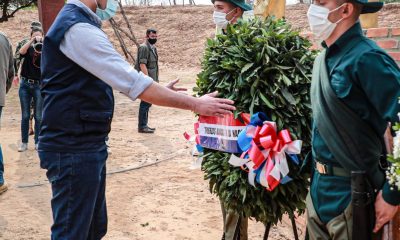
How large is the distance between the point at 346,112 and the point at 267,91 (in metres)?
0.71

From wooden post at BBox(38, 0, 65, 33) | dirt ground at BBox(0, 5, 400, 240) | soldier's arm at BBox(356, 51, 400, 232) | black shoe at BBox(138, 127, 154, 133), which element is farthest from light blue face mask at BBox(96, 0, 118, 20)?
black shoe at BBox(138, 127, 154, 133)

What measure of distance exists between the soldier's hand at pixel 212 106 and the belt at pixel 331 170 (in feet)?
2.04

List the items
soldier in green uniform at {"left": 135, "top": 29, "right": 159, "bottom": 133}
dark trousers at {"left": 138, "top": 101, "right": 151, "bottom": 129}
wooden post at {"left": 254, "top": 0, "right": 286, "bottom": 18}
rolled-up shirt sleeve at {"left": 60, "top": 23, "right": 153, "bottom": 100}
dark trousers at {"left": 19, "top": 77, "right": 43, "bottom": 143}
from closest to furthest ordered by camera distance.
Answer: rolled-up shirt sleeve at {"left": 60, "top": 23, "right": 153, "bottom": 100} → wooden post at {"left": 254, "top": 0, "right": 286, "bottom": 18} → dark trousers at {"left": 19, "top": 77, "right": 43, "bottom": 143} → soldier in green uniform at {"left": 135, "top": 29, "right": 159, "bottom": 133} → dark trousers at {"left": 138, "top": 101, "right": 151, "bottom": 129}

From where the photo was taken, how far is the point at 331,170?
6.91 feet

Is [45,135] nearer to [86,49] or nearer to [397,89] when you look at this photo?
[86,49]

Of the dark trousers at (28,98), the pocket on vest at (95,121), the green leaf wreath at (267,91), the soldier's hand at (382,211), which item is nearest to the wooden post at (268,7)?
the green leaf wreath at (267,91)

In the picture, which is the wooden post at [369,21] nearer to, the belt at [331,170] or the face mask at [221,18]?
the face mask at [221,18]

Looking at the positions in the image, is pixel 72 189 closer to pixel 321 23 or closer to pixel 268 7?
pixel 321 23

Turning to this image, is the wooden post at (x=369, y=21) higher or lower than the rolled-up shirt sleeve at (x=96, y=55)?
higher

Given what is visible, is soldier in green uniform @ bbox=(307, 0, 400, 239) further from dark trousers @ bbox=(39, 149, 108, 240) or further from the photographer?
the photographer

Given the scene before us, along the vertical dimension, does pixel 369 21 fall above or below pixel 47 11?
below

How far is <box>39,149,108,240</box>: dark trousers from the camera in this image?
2.40 m

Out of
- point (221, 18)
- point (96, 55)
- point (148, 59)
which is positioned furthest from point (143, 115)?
point (96, 55)

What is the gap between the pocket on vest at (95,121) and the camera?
238 centimetres
